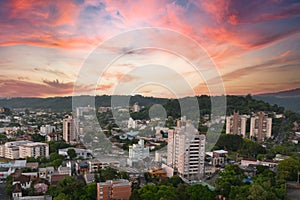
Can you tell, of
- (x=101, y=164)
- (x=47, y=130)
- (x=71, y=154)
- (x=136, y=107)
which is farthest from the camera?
(x=47, y=130)

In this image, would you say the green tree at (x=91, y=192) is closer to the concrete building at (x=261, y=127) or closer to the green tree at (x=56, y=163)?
the green tree at (x=56, y=163)

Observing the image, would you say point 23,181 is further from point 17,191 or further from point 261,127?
point 261,127

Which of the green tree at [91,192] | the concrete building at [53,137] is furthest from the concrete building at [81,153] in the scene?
the green tree at [91,192]

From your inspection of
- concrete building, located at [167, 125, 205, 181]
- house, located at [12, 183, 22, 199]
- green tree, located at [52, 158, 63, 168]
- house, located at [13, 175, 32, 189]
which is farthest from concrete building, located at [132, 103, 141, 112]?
house, located at [12, 183, 22, 199]

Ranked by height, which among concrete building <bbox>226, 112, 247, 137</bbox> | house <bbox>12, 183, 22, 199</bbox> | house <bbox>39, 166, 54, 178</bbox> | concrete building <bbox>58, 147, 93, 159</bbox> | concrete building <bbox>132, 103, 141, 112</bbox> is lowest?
concrete building <bbox>58, 147, 93, 159</bbox>

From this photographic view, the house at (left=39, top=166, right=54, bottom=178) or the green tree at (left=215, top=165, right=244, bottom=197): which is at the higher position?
the green tree at (left=215, top=165, right=244, bottom=197)

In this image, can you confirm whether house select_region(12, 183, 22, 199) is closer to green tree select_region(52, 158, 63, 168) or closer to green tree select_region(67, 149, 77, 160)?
green tree select_region(52, 158, 63, 168)

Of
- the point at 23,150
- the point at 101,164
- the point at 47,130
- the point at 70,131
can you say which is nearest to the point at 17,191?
the point at 101,164
